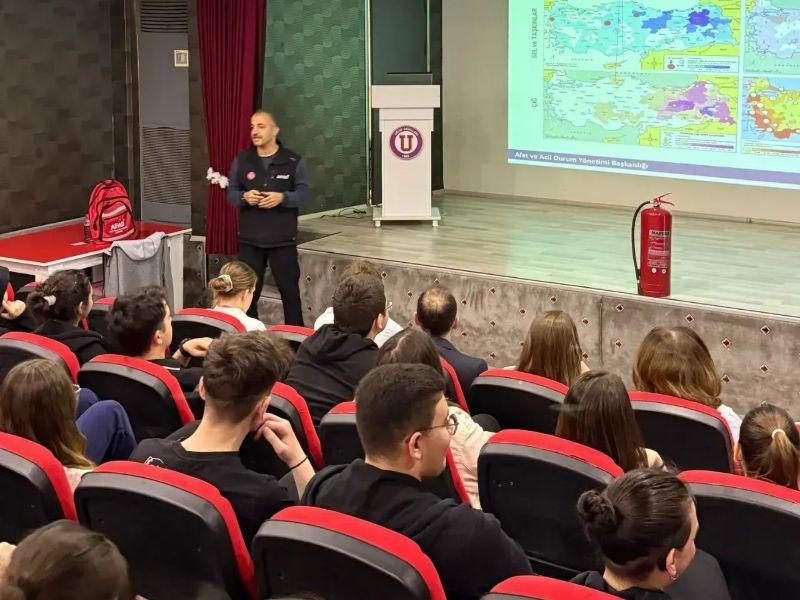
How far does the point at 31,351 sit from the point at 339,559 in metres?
2.22

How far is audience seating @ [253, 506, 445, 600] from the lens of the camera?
7.63 ft

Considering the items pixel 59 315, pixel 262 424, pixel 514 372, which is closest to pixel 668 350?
pixel 514 372

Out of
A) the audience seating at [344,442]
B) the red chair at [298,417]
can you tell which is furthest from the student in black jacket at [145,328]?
the audience seating at [344,442]

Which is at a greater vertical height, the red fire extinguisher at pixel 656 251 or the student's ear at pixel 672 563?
the red fire extinguisher at pixel 656 251

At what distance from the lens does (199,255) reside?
8.25m

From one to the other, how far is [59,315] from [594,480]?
2603 millimetres

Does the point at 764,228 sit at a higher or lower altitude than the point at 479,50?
lower

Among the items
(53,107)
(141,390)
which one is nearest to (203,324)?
(141,390)

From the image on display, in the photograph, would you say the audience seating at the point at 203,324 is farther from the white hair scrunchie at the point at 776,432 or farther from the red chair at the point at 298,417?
the white hair scrunchie at the point at 776,432

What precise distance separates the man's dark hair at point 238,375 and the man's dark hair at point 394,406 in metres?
0.39

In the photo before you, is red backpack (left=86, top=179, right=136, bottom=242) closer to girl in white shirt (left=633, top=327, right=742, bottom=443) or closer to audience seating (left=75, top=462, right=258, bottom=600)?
girl in white shirt (left=633, top=327, right=742, bottom=443)

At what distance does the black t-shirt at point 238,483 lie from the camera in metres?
2.90

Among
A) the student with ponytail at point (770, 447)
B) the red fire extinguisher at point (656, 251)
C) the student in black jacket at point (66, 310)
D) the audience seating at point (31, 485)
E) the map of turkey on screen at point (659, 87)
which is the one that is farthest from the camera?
the map of turkey on screen at point (659, 87)

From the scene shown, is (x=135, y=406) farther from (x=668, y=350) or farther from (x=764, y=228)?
(x=764, y=228)
